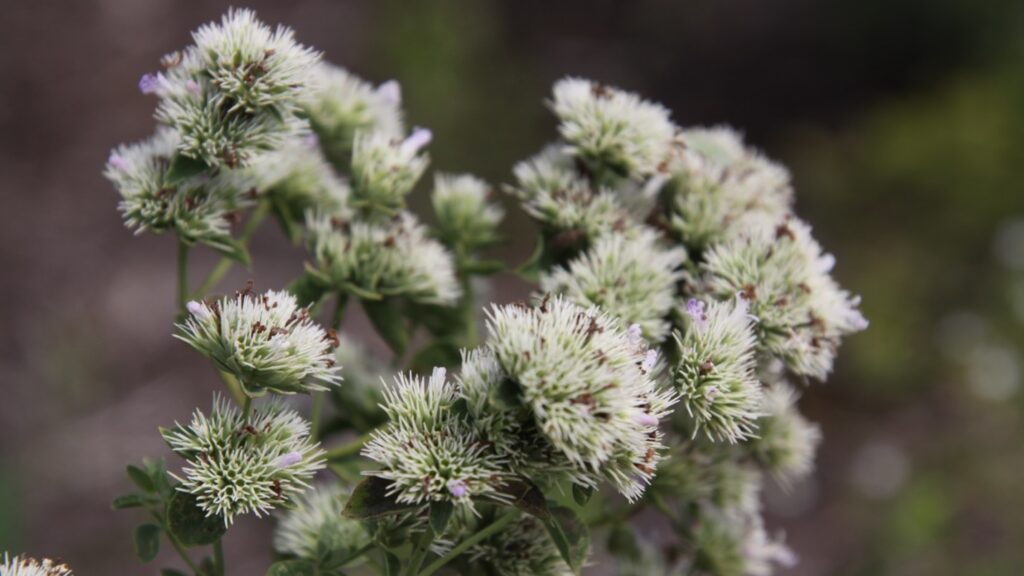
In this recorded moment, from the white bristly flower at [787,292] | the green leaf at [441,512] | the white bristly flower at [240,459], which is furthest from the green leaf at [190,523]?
the white bristly flower at [787,292]

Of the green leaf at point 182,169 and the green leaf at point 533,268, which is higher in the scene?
the green leaf at point 182,169

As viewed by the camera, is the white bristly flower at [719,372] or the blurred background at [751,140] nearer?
the white bristly flower at [719,372]

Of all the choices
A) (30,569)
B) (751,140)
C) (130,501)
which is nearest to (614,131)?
(130,501)

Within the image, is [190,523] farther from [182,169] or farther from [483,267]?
[483,267]

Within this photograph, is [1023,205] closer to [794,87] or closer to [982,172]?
[982,172]

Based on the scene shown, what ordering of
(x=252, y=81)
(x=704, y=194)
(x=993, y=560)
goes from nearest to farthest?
(x=252, y=81) → (x=704, y=194) → (x=993, y=560)

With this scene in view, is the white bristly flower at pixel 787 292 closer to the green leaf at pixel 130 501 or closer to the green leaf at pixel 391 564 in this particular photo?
the green leaf at pixel 391 564

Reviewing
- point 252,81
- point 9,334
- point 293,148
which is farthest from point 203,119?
point 9,334
